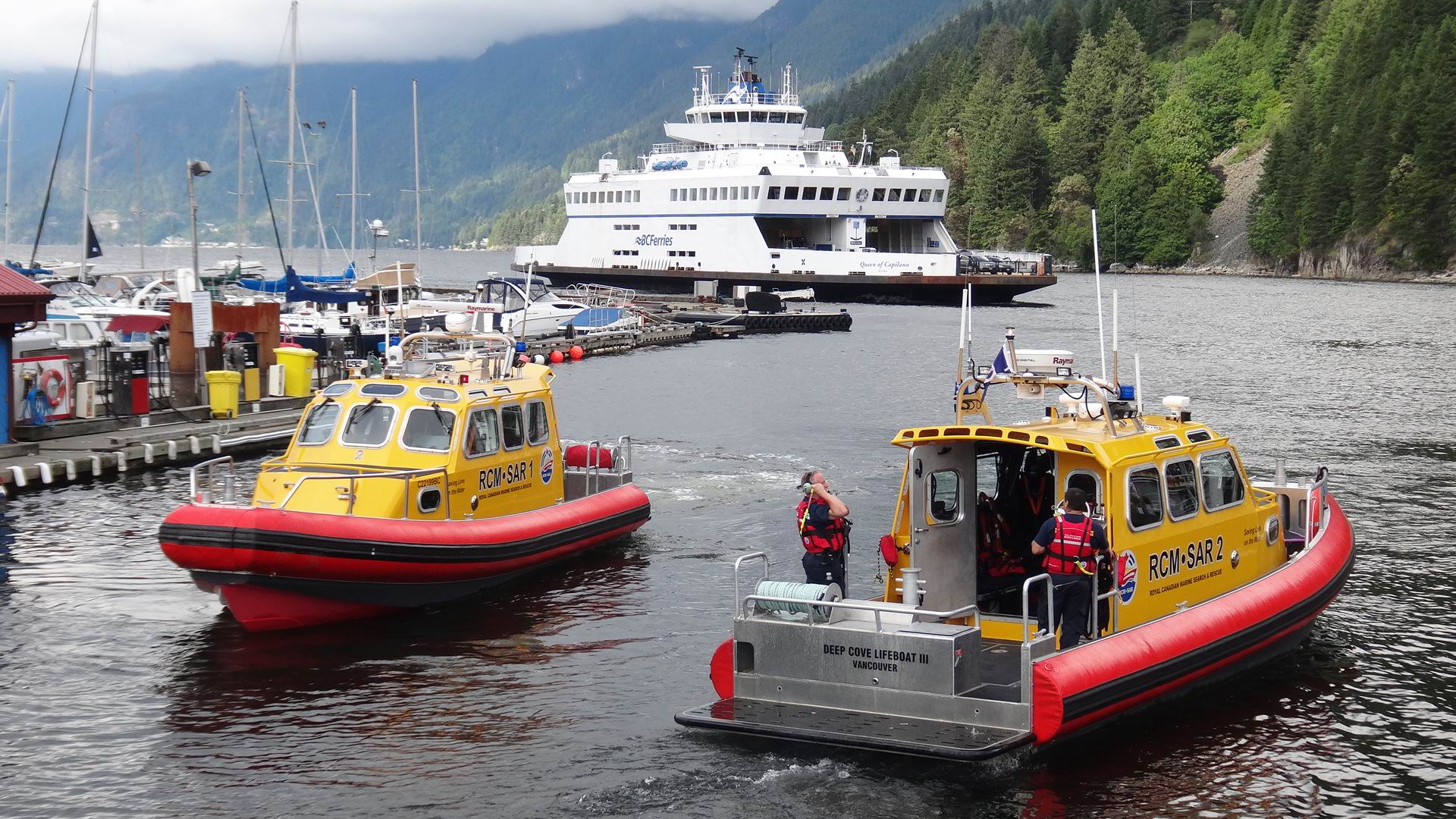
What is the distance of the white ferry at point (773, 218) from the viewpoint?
80.1 meters

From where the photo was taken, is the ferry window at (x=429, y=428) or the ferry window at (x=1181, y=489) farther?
the ferry window at (x=429, y=428)

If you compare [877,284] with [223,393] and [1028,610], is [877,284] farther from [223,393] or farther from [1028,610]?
[1028,610]

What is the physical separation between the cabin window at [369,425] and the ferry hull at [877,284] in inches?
2379

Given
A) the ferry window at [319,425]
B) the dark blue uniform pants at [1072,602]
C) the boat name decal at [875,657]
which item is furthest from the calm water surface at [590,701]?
the ferry window at [319,425]

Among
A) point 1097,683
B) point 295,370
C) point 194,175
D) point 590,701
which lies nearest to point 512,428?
point 590,701

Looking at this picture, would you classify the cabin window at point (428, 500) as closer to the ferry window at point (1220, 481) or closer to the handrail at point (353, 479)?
the handrail at point (353, 479)

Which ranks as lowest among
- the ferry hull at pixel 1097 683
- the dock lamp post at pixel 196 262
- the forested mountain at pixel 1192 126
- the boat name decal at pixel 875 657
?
the ferry hull at pixel 1097 683

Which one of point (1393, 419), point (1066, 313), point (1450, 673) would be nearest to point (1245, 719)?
point (1450, 673)

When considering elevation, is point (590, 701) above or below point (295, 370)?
below

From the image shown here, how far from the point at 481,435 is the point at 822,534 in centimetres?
551

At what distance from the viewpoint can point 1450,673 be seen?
570 inches

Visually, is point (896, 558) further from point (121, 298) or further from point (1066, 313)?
point (1066, 313)

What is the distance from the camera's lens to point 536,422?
18469 millimetres

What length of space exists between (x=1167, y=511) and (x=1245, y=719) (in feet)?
6.68
